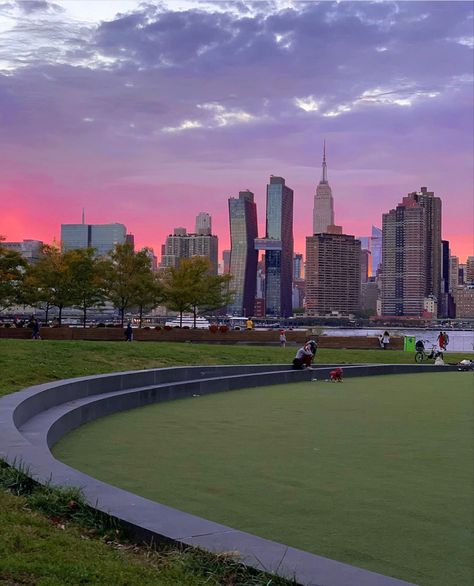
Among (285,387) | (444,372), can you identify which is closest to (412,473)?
(285,387)

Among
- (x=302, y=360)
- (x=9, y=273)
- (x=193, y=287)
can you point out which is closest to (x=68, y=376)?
(x=302, y=360)

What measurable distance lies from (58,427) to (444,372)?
22.4 meters

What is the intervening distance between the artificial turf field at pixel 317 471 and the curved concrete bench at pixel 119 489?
1.58 ft

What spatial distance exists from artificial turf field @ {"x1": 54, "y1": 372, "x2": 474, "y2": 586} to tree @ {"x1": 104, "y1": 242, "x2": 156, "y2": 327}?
38.8m

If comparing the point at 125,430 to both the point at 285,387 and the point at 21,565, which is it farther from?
the point at 285,387

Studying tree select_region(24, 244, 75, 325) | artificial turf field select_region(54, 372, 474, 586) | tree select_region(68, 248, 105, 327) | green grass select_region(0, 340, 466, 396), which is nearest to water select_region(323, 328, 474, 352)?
green grass select_region(0, 340, 466, 396)

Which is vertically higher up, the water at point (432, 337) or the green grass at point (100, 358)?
the green grass at point (100, 358)

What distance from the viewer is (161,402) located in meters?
17.1

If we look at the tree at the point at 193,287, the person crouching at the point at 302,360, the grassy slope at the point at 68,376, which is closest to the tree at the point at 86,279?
the tree at the point at 193,287

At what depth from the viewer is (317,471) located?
9.42 metres

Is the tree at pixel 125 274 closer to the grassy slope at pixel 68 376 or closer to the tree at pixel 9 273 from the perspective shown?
the tree at pixel 9 273

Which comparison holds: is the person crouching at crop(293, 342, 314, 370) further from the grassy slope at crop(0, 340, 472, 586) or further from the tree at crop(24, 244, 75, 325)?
the tree at crop(24, 244, 75, 325)

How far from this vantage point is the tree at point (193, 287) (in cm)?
5938

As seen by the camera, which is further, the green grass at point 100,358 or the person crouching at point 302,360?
the person crouching at point 302,360
